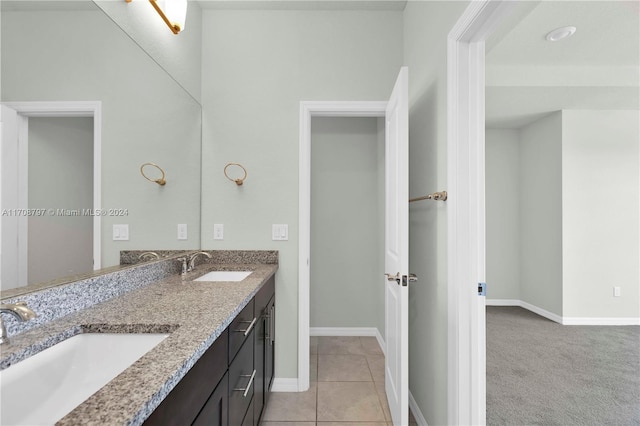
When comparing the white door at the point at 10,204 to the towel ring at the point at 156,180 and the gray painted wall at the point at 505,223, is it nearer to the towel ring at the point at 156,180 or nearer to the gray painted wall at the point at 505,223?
the towel ring at the point at 156,180

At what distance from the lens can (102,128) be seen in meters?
1.23

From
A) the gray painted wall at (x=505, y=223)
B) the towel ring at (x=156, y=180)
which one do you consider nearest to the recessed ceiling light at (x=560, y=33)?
the gray painted wall at (x=505, y=223)

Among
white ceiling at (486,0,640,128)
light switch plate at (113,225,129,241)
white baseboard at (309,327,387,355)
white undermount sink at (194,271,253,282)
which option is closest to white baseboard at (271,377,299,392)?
white undermount sink at (194,271,253,282)

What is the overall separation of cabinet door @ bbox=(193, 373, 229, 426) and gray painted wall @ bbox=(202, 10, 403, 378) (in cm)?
116

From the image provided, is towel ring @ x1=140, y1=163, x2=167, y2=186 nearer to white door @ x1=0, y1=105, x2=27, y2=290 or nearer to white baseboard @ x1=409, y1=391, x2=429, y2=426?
white door @ x1=0, y1=105, x2=27, y2=290

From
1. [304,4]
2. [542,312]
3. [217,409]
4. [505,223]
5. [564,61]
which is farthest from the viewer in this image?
[505,223]

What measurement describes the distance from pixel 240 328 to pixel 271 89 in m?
1.76

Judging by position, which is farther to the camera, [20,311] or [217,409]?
[217,409]

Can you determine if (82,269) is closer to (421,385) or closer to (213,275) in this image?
(213,275)

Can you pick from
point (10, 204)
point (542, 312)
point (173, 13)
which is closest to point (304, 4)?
point (173, 13)

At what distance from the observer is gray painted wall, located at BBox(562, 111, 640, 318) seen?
3539 mm

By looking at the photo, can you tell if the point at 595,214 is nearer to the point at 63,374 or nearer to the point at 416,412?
the point at 416,412

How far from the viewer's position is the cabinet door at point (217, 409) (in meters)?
0.87

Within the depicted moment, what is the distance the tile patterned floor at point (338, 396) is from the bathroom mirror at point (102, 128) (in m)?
1.34
